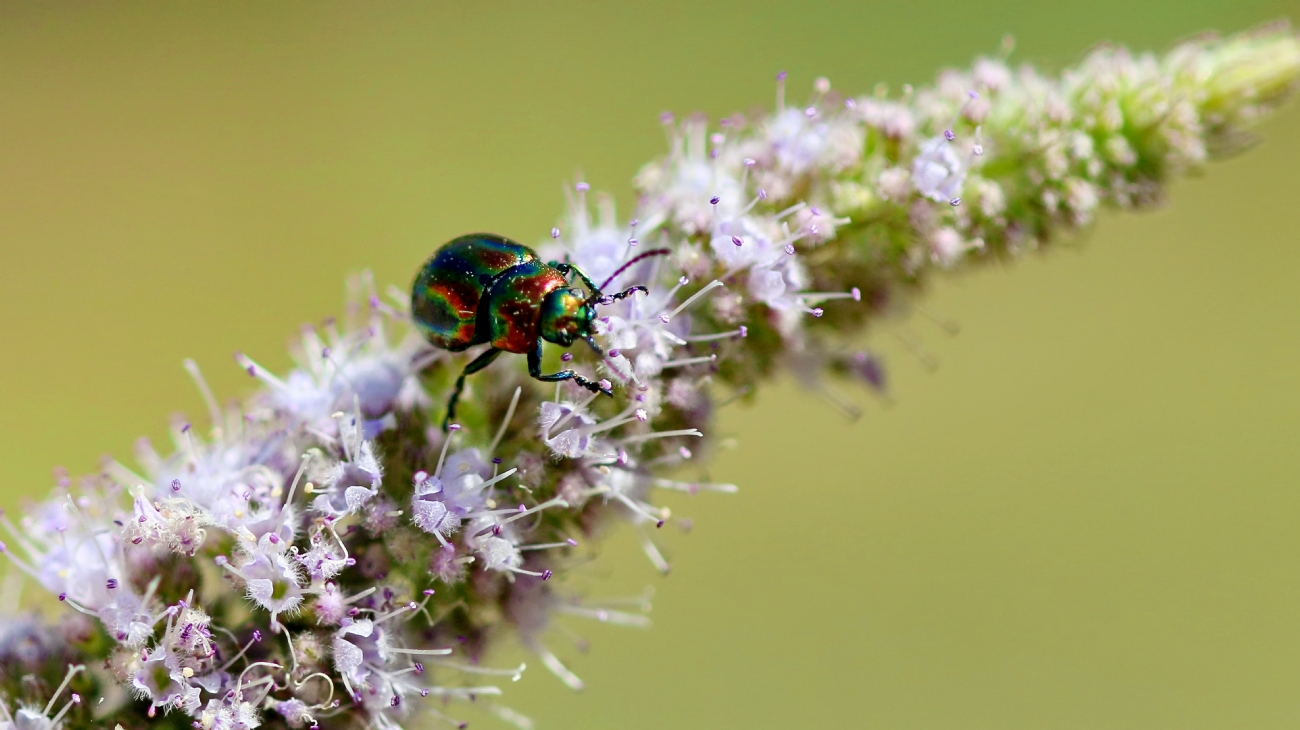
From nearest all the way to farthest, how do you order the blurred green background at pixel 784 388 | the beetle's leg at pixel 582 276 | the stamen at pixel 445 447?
the stamen at pixel 445 447, the beetle's leg at pixel 582 276, the blurred green background at pixel 784 388

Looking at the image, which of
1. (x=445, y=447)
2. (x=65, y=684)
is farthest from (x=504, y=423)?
(x=65, y=684)

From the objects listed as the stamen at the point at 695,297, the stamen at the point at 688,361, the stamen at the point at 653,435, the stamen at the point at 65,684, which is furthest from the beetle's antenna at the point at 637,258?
the stamen at the point at 65,684

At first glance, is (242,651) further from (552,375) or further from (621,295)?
(621,295)

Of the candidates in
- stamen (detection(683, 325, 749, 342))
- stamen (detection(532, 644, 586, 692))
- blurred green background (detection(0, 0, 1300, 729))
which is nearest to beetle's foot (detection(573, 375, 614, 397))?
stamen (detection(683, 325, 749, 342))

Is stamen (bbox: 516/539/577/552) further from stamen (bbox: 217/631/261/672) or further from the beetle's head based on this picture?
stamen (bbox: 217/631/261/672)

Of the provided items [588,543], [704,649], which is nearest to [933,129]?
[588,543]

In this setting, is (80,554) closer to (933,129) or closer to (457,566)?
(457,566)

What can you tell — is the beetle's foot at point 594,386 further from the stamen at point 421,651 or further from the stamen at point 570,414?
the stamen at point 421,651
